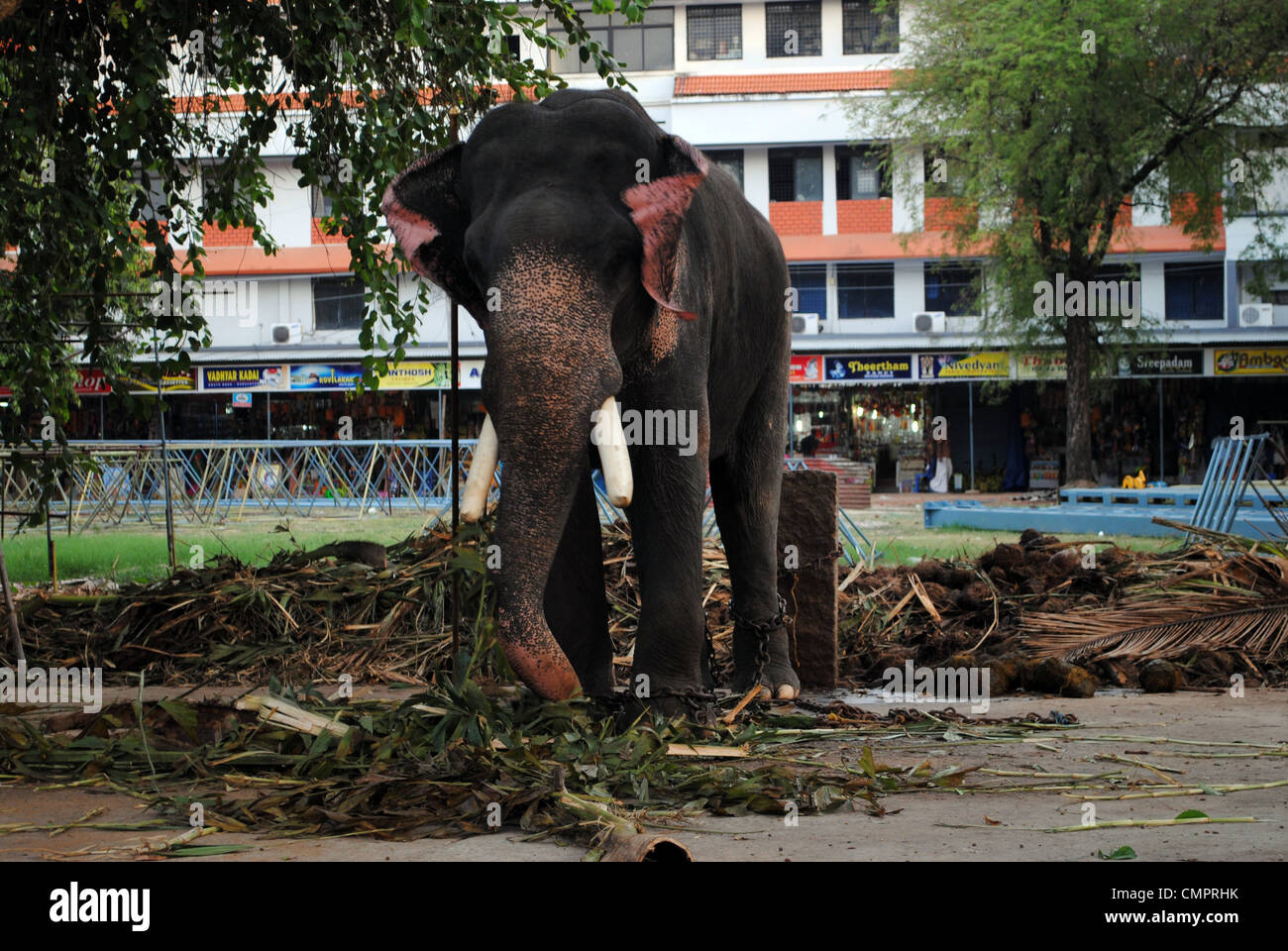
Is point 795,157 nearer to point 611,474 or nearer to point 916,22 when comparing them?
point 916,22

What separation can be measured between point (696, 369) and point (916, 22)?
26.4 meters

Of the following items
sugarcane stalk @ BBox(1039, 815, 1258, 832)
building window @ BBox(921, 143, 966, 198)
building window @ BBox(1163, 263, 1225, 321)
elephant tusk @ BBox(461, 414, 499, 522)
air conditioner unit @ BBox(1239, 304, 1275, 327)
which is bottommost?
sugarcane stalk @ BBox(1039, 815, 1258, 832)

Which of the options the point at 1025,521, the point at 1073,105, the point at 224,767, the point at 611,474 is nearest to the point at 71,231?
the point at 224,767

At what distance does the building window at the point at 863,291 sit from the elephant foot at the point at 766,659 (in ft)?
104

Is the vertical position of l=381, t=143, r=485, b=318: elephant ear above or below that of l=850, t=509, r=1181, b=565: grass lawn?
above

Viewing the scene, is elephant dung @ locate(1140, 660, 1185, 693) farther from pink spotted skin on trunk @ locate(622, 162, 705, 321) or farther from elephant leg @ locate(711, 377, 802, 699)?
pink spotted skin on trunk @ locate(622, 162, 705, 321)

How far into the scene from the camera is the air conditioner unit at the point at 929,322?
36.4 meters

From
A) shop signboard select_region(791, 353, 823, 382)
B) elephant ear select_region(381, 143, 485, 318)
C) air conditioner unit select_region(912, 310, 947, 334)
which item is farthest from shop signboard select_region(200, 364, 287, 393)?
elephant ear select_region(381, 143, 485, 318)

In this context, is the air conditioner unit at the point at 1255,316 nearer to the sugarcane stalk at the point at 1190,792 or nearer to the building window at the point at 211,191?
the building window at the point at 211,191

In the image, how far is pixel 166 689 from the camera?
7.75 meters

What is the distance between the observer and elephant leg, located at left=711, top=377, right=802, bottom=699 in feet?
23.1

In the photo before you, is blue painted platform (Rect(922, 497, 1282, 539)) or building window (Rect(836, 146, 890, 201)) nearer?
blue painted platform (Rect(922, 497, 1282, 539))

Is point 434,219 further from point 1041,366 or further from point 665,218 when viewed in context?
point 1041,366

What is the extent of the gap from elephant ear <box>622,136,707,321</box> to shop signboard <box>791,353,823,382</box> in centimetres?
3161
